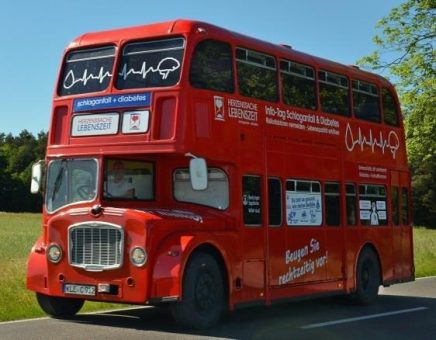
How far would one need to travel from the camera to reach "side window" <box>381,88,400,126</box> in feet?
51.8

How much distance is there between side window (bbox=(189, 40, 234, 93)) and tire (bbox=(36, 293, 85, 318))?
12.8ft

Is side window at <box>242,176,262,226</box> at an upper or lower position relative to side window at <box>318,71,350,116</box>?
lower

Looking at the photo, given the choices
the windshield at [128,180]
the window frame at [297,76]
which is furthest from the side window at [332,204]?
the windshield at [128,180]

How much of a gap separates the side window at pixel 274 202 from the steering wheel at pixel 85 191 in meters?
3.02

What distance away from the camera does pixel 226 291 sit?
10695mm

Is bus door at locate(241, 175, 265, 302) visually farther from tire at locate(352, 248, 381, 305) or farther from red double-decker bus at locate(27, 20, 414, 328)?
tire at locate(352, 248, 381, 305)

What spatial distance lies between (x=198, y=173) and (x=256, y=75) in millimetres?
2636

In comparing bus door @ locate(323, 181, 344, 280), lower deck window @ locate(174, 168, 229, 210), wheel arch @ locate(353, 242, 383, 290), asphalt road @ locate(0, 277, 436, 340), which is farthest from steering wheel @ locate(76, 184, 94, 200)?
wheel arch @ locate(353, 242, 383, 290)

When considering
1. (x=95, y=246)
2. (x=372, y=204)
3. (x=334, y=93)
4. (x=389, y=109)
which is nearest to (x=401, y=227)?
(x=372, y=204)

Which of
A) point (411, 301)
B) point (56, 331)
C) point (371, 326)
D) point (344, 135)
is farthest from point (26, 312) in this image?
point (411, 301)

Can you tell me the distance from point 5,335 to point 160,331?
80.1 inches

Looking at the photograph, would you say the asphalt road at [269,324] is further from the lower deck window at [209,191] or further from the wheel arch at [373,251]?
the lower deck window at [209,191]

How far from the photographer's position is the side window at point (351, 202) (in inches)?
555

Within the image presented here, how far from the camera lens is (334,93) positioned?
45.8ft
